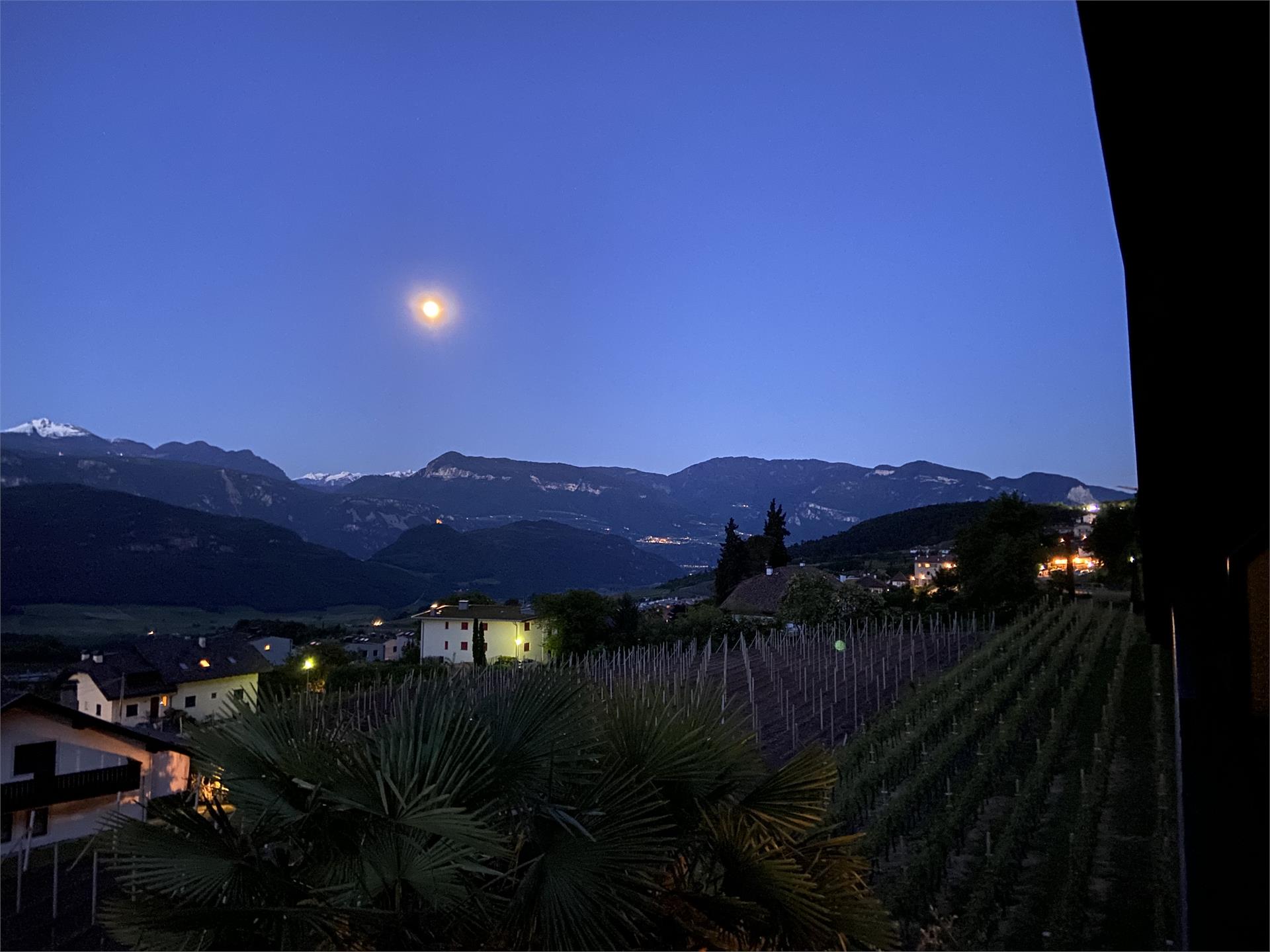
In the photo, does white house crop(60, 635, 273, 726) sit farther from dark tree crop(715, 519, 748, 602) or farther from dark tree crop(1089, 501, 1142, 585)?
dark tree crop(1089, 501, 1142, 585)

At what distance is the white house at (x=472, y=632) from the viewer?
40094 millimetres

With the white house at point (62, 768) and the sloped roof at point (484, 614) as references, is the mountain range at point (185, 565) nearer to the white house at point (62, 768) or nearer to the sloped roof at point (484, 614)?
the sloped roof at point (484, 614)

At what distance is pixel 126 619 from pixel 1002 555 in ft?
222

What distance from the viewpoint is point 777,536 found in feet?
178

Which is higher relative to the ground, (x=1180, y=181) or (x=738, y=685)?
(x=1180, y=181)

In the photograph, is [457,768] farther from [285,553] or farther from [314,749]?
[285,553]

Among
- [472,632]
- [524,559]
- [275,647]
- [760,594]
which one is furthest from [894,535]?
[275,647]

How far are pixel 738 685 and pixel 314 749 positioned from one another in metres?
16.7

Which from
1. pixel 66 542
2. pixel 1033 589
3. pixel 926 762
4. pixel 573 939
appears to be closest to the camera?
pixel 573 939

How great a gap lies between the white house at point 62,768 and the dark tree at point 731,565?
39.7 metres

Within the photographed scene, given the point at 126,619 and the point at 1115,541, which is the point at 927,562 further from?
the point at 126,619

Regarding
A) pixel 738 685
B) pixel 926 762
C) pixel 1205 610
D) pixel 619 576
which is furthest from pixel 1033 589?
pixel 619 576

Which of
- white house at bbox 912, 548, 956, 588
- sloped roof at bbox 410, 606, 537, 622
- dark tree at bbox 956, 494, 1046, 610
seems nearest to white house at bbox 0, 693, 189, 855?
sloped roof at bbox 410, 606, 537, 622

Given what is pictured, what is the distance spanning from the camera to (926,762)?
9688 mm
